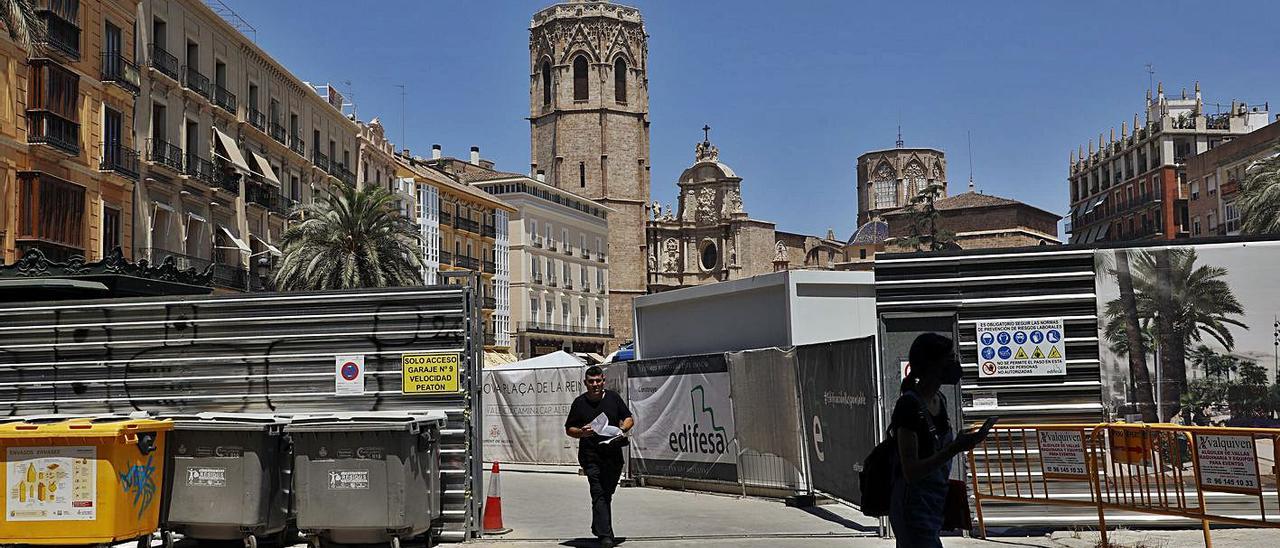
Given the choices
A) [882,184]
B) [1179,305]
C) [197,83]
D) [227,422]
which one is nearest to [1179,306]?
[1179,305]

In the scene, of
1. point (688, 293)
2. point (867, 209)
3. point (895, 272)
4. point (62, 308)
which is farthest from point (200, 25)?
point (867, 209)

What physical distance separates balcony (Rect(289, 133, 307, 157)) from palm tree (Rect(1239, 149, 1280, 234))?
33140 mm

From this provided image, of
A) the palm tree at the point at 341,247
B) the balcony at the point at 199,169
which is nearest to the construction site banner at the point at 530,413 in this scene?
the palm tree at the point at 341,247

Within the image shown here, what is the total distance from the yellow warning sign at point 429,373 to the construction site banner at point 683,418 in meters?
6.25

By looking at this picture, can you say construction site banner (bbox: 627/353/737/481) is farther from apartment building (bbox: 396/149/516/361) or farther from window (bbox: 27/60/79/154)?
apartment building (bbox: 396/149/516/361)

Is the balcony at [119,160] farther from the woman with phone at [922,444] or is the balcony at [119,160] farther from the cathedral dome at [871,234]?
the cathedral dome at [871,234]

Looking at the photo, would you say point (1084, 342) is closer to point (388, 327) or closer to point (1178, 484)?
point (1178, 484)

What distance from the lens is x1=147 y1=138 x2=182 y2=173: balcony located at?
3684 centimetres

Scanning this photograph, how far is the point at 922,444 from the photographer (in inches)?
239

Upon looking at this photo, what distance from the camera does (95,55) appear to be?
33438mm

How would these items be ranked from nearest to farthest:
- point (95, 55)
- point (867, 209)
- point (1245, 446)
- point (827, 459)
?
point (1245, 446), point (827, 459), point (95, 55), point (867, 209)

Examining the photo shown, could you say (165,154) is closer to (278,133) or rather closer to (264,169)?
(264,169)

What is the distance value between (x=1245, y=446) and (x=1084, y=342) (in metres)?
3.07

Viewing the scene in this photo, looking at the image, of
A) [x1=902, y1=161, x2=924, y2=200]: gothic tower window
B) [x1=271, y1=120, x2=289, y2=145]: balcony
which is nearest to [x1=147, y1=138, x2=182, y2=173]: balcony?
[x1=271, y1=120, x2=289, y2=145]: balcony
